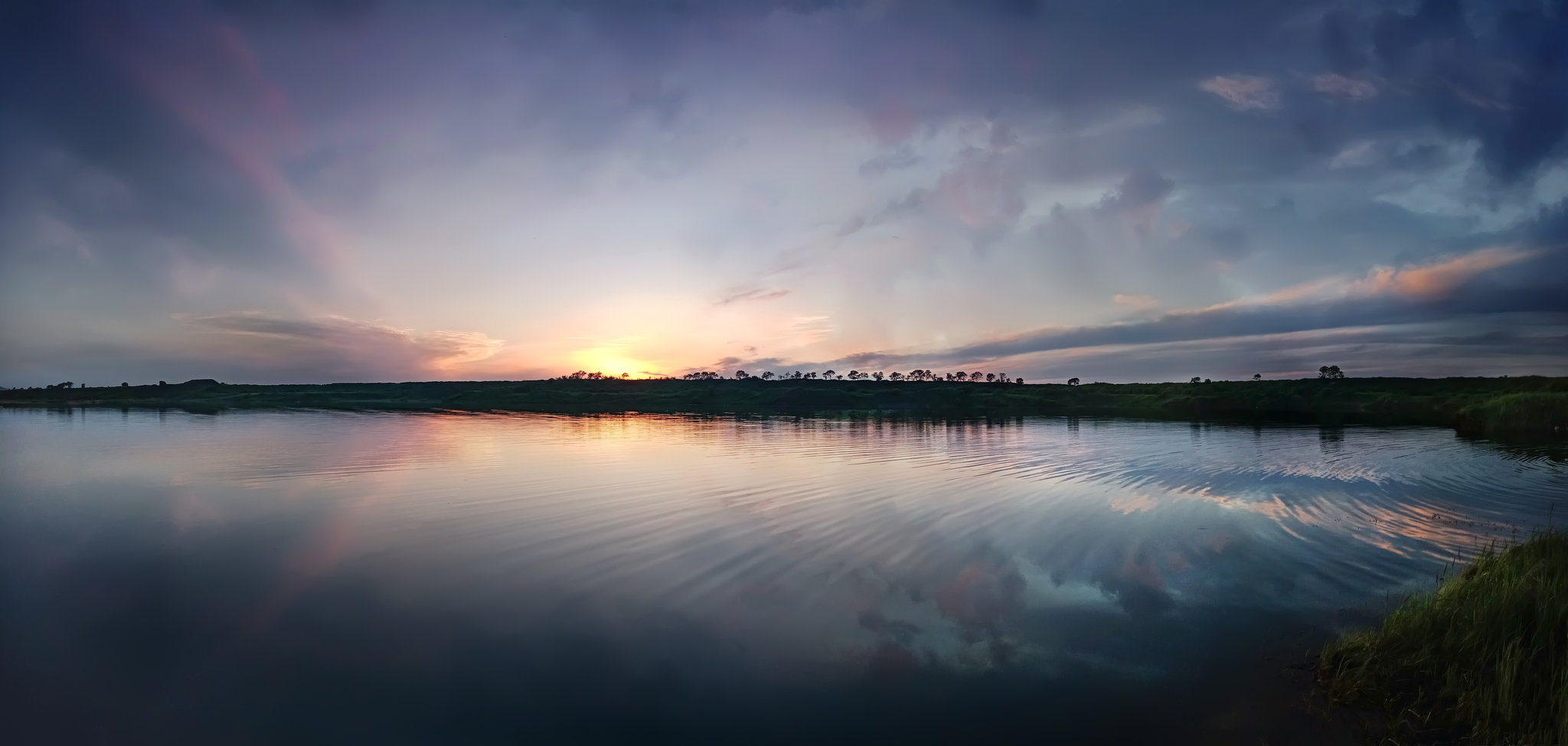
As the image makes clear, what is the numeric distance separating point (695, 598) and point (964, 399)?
80924mm

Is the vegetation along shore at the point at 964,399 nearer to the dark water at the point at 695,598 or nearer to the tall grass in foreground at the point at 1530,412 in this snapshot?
the tall grass in foreground at the point at 1530,412

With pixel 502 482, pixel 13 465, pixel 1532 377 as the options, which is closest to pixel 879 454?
pixel 502 482

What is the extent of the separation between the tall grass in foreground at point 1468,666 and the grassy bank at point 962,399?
44.2 m

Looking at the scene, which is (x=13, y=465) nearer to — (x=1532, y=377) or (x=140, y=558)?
(x=140, y=558)

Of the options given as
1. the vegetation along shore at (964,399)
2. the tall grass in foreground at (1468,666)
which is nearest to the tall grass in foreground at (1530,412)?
the vegetation along shore at (964,399)

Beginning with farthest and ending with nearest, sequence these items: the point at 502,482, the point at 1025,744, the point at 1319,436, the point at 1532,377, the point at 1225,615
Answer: the point at 1532,377, the point at 1319,436, the point at 502,482, the point at 1225,615, the point at 1025,744

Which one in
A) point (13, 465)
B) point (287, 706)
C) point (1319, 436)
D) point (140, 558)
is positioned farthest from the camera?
point (1319, 436)

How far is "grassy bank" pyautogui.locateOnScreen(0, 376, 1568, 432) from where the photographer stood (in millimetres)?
49500

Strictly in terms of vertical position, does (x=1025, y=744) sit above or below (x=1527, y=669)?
below

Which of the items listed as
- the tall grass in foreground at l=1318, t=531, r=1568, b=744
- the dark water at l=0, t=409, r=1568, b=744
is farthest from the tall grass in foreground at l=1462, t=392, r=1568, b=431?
the tall grass in foreground at l=1318, t=531, r=1568, b=744

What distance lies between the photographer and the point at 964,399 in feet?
282

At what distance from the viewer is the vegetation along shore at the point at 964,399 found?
47625 mm

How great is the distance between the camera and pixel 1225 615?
26.6ft

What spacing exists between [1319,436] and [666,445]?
30.9 meters
